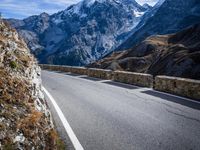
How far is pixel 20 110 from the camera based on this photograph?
19.8 ft

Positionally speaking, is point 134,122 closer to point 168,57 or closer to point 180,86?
point 180,86

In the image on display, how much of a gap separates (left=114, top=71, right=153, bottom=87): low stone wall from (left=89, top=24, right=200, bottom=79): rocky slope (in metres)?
15.0

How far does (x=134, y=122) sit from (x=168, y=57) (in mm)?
43058

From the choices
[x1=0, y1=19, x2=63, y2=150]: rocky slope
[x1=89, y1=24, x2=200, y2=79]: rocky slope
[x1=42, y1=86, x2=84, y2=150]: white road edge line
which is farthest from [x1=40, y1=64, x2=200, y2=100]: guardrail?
[x1=89, y1=24, x2=200, y2=79]: rocky slope

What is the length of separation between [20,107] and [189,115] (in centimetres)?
618

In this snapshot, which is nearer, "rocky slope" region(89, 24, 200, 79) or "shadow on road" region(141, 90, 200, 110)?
"shadow on road" region(141, 90, 200, 110)

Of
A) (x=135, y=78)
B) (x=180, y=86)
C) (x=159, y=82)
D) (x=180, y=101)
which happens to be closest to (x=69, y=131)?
(x=180, y=101)

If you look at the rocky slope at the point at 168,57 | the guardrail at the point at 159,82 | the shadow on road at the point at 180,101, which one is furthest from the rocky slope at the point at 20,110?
the rocky slope at the point at 168,57

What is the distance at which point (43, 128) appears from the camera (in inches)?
241

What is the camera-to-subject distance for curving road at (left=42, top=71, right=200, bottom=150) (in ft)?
24.1

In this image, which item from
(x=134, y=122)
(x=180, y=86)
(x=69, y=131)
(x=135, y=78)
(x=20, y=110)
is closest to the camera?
(x=20, y=110)

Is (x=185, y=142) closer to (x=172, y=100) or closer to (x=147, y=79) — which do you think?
(x=172, y=100)

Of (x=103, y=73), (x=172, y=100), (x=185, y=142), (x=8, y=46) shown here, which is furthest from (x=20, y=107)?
(x=103, y=73)

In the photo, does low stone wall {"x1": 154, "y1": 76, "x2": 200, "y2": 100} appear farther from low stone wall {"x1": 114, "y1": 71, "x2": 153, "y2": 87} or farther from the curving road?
low stone wall {"x1": 114, "y1": 71, "x2": 153, "y2": 87}
